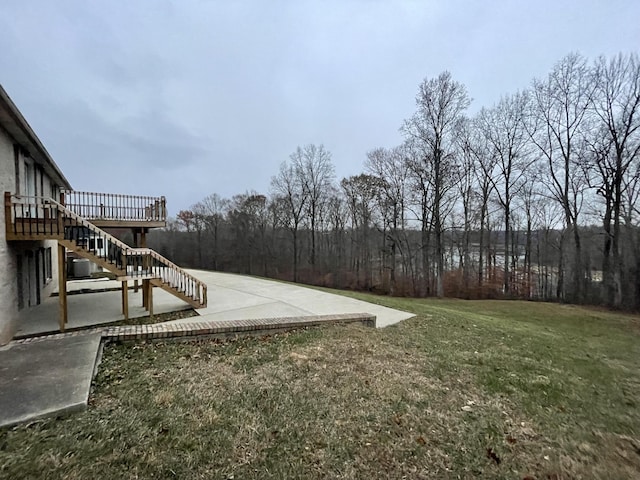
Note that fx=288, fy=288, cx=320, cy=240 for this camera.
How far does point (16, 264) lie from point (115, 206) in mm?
2957

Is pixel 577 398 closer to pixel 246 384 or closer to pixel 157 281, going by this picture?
pixel 246 384

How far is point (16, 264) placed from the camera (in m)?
6.67

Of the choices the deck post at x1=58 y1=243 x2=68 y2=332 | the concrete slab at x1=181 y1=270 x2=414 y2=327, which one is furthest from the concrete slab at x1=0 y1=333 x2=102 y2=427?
the concrete slab at x1=181 y1=270 x2=414 y2=327

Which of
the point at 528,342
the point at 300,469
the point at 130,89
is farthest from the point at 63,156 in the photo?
the point at 528,342

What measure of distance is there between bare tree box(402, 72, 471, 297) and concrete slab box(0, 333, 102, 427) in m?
15.7

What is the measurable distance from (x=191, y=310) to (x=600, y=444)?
8.49 metres

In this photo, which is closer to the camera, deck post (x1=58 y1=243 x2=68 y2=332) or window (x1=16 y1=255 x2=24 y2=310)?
deck post (x1=58 y1=243 x2=68 y2=332)

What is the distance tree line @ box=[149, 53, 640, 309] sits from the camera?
13.8 meters

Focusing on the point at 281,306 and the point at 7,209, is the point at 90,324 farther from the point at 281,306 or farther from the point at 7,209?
the point at 281,306

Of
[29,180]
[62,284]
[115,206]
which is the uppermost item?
[29,180]

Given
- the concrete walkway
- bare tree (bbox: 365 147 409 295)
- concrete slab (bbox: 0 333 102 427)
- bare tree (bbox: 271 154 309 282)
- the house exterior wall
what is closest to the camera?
concrete slab (bbox: 0 333 102 427)

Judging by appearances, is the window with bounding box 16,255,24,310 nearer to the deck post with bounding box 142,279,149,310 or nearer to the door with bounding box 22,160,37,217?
the door with bounding box 22,160,37,217

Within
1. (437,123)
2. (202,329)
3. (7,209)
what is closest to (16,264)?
(7,209)

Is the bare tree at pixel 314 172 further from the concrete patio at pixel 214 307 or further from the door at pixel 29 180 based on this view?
the door at pixel 29 180
